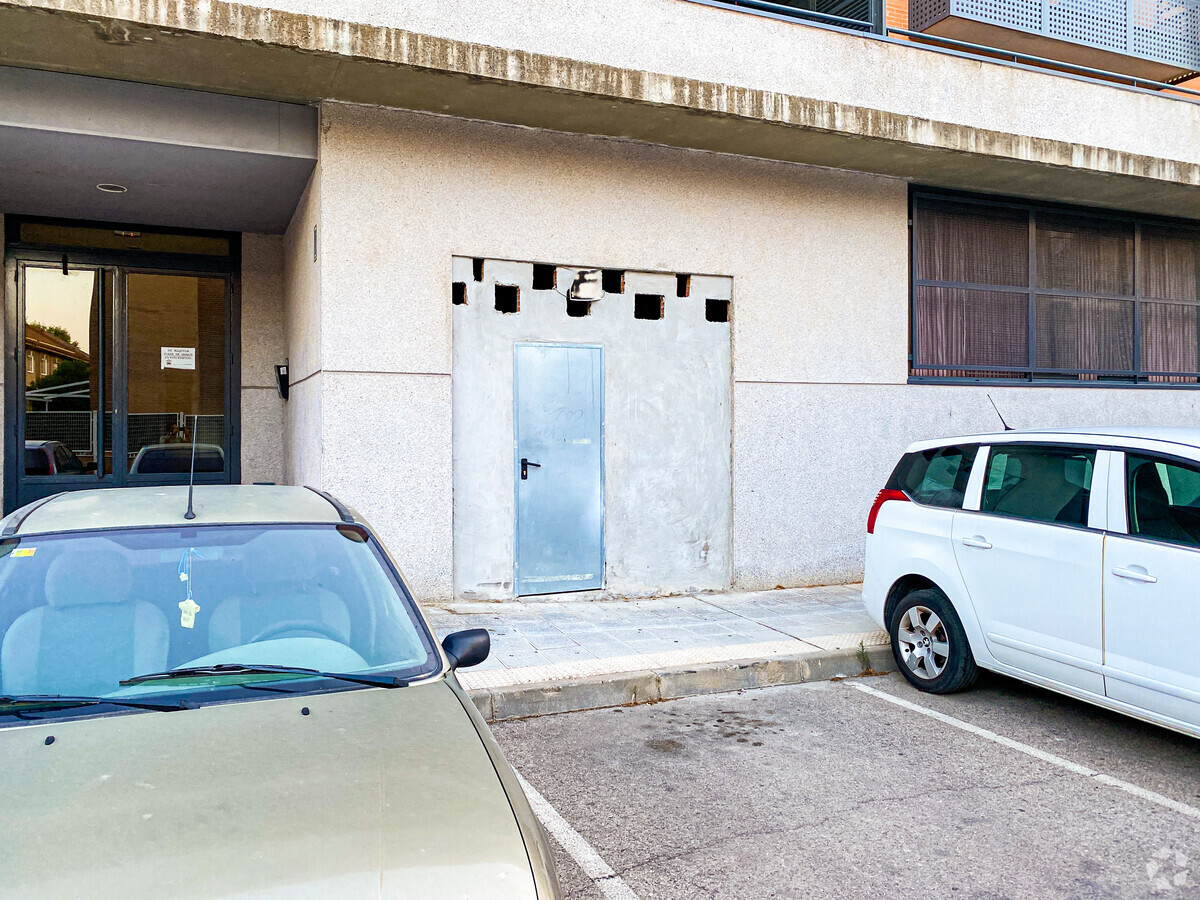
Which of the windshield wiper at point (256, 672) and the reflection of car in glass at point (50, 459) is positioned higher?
the reflection of car in glass at point (50, 459)

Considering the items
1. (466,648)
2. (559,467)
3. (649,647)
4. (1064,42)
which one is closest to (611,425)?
(559,467)

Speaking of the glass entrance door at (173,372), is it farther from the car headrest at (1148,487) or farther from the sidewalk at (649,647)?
the car headrest at (1148,487)

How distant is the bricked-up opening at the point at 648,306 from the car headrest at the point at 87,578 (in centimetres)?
625

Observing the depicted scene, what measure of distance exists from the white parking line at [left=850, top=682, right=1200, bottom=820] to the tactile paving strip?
2.04 ft

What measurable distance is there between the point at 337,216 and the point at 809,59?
4.72 m

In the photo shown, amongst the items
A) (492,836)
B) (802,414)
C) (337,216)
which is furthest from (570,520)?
(492,836)

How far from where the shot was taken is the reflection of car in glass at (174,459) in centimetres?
972

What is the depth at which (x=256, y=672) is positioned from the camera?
8.86 feet

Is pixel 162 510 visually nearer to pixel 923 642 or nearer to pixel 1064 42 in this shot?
pixel 923 642

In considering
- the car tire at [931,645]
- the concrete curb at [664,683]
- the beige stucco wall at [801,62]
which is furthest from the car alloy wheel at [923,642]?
the beige stucco wall at [801,62]

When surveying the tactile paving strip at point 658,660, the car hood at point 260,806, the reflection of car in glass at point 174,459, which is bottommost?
the tactile paving strip at point 658,660

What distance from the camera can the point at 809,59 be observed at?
27.7 ft

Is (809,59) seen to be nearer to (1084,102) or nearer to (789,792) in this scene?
(1084,102)

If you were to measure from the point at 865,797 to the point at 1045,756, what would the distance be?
1.23 m
